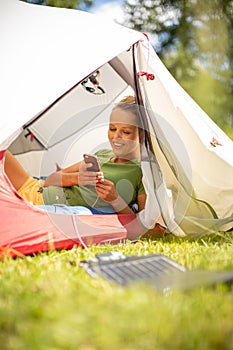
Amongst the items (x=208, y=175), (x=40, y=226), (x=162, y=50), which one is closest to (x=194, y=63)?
(x=162, y=50)

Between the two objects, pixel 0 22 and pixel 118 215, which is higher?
pixel 0 22

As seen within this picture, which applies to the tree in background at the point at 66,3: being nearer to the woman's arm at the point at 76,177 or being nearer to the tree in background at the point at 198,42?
the tree in background at the point at 198,42

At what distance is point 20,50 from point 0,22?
11.3 inches

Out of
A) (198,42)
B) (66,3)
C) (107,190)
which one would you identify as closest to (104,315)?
(107,190)

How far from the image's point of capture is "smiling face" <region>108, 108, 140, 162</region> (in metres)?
2.02

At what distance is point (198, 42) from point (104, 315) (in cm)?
766

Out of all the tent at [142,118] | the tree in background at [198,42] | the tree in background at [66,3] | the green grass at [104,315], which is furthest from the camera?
the tree in background at [66,3]

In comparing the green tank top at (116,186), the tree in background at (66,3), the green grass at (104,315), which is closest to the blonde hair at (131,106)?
the green tank top at (116,186)

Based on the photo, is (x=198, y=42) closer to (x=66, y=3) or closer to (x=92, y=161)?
(x=66, y=3)

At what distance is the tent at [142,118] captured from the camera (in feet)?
5.21

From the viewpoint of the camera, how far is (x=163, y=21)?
27.3 feet

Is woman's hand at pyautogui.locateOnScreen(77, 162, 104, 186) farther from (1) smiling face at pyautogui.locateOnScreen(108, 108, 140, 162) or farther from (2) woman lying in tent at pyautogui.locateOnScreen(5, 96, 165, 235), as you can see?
(1) smiling face at pyautogui.locateOnScreen(108, 108, 140, 162)

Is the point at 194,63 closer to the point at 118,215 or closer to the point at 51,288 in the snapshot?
the point at 118,215

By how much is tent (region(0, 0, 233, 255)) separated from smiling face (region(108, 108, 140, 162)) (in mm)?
56
